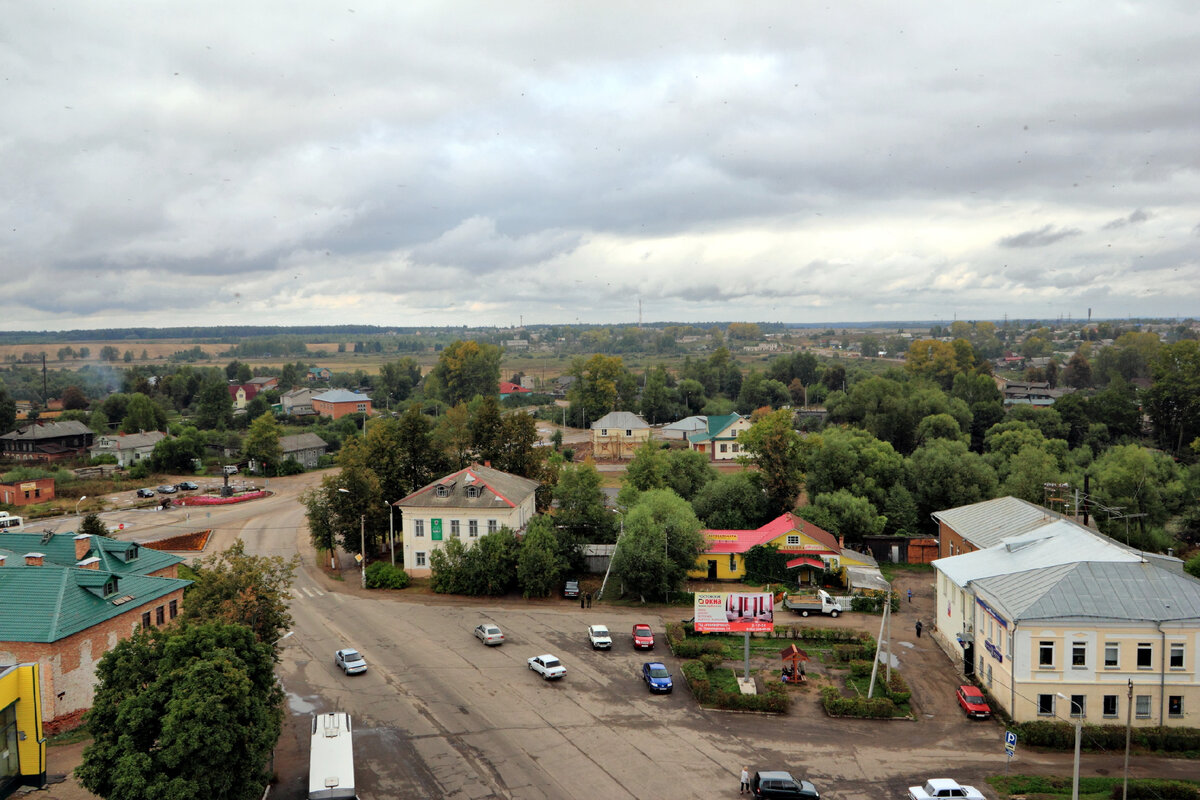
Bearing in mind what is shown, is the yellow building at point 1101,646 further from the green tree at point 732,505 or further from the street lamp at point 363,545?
the street lamp at point 363,545

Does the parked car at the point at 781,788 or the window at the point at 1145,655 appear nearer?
the parked car at the point at 781,788

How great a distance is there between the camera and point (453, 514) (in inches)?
1694

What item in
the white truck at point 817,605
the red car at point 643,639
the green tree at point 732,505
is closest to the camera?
the red car at point 643,639

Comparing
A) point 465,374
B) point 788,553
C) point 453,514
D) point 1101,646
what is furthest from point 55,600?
point 465,374

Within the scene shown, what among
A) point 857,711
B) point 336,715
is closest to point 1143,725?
point 857,711

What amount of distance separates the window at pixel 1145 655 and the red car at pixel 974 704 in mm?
4953

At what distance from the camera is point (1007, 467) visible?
60375 mm

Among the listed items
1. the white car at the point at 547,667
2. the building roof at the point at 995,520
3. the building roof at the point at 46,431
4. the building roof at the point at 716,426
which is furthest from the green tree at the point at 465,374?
the white car at the point at 547,667

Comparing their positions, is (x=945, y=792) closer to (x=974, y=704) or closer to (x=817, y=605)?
(x=974, y=704)

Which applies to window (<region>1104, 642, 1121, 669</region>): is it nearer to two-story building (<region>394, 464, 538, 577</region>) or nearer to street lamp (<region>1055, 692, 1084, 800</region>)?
street lamp (<region>1055, 692, 1084, 800</region>)

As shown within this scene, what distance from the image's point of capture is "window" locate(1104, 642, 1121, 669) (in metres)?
25.6

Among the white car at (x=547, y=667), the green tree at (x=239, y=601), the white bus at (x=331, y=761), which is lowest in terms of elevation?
the white car at (x=547, y=667)

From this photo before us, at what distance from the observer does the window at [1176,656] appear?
25406 millimetres

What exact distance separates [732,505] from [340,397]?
88846 millimetres
